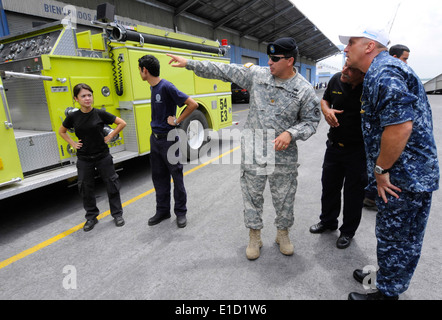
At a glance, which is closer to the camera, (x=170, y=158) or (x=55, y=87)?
(x=170, y=158)

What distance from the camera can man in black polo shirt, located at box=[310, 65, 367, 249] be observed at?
262 cm

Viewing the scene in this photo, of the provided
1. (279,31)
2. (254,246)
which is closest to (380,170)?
(254,246)

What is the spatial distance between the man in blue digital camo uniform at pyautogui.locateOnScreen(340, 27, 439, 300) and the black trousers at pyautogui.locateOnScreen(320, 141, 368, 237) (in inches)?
29.0

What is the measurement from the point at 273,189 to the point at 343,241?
953 millimetres

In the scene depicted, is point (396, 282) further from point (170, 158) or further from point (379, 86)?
point (170, 158)

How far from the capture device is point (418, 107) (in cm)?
167

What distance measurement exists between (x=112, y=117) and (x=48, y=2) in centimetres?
903

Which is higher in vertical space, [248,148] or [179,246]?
[248,148]

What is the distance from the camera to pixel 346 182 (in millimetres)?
2787

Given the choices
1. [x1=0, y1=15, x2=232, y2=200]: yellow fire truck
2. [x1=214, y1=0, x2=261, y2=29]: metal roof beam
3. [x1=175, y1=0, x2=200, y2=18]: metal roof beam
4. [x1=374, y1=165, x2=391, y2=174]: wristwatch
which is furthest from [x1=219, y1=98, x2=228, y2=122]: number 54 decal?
[x1=214, y1=0, x2=261, y2=29]: metal roof beam

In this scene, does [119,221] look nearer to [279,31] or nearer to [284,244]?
[284,244]

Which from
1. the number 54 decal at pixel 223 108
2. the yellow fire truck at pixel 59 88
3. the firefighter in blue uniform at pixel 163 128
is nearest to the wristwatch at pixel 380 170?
the firefighter in blue uniform at pixel 163 128
